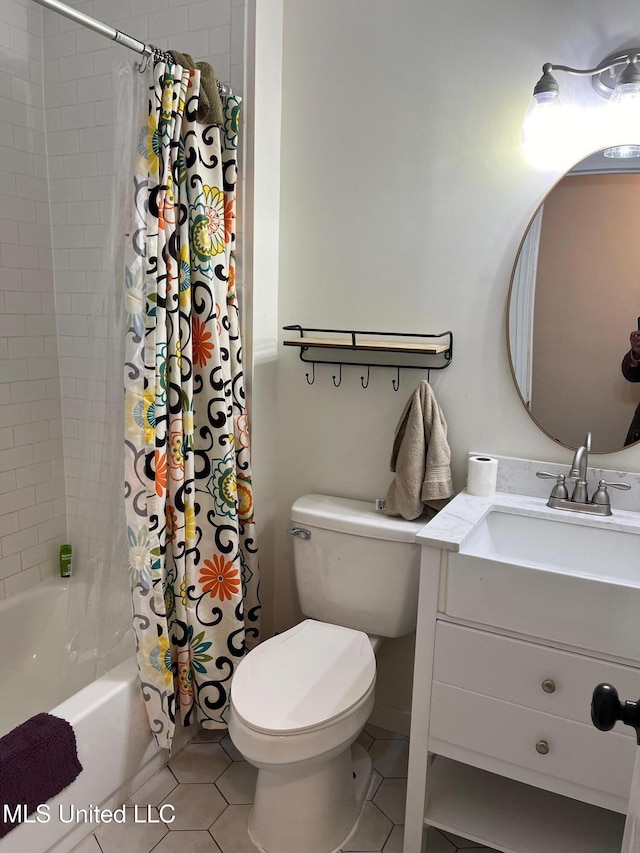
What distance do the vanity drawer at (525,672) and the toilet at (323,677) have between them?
290mm

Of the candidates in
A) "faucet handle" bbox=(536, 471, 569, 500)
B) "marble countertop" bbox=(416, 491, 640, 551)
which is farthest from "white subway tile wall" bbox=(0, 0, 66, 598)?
"faucet handle" bbox=(536, 471, 569, 500)

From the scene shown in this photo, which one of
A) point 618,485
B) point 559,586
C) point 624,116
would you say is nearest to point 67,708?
point 559,586

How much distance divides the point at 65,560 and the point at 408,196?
67.8 inches

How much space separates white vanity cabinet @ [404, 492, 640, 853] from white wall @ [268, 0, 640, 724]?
0.43 meters

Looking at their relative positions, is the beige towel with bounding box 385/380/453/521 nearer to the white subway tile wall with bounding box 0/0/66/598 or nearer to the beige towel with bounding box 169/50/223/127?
the beige towel with bounding box 169/50/223/127

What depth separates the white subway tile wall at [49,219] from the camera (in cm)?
211

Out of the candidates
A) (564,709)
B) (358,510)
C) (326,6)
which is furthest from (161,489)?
(326,6)

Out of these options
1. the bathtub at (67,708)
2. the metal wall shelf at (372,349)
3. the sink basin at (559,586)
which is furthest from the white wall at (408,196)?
the bathtub at (67,708)

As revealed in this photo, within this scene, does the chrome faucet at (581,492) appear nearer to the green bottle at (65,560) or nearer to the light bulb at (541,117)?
the light bulb at (541,117)

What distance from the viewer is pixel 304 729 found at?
161cm

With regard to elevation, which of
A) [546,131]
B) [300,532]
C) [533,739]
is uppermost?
[546,131]

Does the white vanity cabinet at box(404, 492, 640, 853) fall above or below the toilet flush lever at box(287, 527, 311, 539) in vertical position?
below

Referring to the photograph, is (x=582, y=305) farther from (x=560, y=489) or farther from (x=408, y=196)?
(x=408, y=196)

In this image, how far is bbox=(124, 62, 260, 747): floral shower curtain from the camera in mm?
1720
